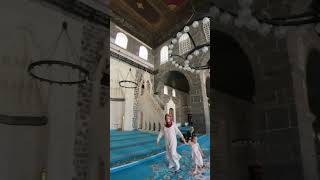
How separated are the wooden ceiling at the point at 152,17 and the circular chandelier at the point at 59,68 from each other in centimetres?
53

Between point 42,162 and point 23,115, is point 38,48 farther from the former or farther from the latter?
point 42,162

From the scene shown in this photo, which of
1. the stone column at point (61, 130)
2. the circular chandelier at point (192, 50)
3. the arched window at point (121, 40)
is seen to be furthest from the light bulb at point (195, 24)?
the stone column at point (61, 130)

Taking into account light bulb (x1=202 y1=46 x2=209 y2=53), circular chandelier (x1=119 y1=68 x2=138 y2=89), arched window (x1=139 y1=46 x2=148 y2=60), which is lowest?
circular chandelier (x1=119 y1=68 x2=138 y2=89)

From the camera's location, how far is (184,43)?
2830mm

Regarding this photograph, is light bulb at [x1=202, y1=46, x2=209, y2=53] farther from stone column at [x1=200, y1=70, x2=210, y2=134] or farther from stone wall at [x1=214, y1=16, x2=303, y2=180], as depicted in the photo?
stone wall at [x1=214, y1=16, x2=303, y2=180]

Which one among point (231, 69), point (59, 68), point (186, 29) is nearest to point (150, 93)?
point (186, 29)

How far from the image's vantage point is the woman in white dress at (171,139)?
2543 millimetres

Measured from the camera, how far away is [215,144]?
292 centimetres

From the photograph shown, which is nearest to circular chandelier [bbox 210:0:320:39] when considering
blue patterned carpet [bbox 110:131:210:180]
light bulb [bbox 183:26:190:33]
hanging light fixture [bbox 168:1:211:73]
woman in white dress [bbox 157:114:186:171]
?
light bulb [bbox 183:26:190:33]

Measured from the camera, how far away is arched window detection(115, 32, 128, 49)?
256 cm

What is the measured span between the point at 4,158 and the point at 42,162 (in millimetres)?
233

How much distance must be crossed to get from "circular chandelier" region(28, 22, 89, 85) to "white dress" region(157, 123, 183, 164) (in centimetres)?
79

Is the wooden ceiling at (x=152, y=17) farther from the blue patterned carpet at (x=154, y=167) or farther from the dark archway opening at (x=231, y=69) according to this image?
the blue patterned carpet at (x=154, y=167)

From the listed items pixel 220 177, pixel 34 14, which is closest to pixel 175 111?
pixel 220 177
